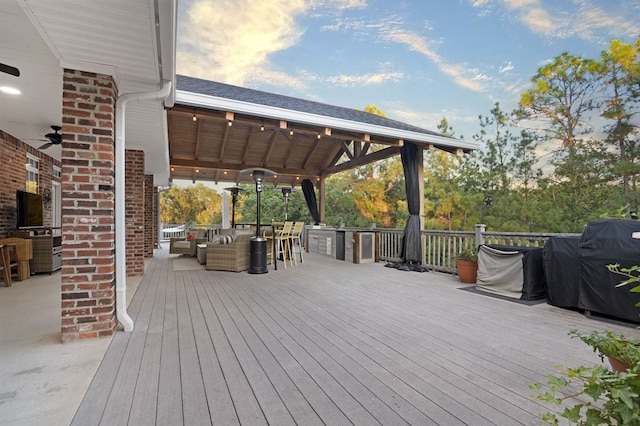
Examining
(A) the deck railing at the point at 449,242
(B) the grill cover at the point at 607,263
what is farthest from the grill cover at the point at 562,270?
(A) the deck railing at the point at 449,242

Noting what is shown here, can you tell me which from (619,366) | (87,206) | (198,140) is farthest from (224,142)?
(619,366)

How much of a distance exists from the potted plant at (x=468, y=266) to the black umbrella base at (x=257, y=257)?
3656 mm

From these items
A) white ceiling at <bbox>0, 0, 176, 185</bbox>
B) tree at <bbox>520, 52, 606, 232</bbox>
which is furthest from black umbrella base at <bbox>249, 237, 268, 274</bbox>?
tree at <bbox>520, 52, 606, 232</bbox>

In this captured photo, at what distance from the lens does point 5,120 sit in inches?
181

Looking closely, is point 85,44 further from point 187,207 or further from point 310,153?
point 187,207

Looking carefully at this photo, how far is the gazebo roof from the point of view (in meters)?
5.51

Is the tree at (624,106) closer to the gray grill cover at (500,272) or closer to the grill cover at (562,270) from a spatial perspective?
the gray grill cover at (500,272)

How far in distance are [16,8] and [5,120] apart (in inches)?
139

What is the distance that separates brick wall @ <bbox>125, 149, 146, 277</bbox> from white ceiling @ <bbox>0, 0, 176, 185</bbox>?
79.2 inches

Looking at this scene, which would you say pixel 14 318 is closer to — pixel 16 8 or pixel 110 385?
pixel 110 385

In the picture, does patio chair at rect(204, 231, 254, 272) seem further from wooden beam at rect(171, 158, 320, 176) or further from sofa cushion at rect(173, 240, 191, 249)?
wooden beam at rect(171, 158, 320, 176)

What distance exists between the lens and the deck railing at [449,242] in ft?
16.8

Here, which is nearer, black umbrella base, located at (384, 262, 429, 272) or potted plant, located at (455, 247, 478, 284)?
potted plant, located at (455, 247, 478, 284)

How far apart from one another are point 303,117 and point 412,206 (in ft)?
10.1
